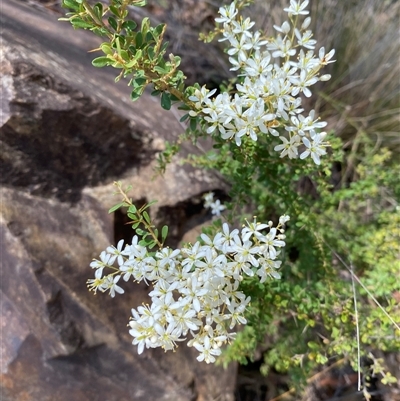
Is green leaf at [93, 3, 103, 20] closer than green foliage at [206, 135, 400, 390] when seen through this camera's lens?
Yes

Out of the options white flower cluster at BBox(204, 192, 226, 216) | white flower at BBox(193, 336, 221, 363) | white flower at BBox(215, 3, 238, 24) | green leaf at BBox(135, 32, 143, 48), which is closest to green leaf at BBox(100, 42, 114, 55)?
green leaf at BBox(135, 32, 143, 48)

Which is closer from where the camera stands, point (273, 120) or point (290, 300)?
point (273, 120)

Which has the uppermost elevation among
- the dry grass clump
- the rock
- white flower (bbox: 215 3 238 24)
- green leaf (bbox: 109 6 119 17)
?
white flower (bbox: 215 3 238 24)

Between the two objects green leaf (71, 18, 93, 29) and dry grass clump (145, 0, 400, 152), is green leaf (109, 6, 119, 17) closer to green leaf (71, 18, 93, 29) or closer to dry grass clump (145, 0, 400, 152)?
green leaf (71, 18, 93, 29)

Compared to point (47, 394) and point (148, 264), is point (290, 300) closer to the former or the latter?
point (148, 264)

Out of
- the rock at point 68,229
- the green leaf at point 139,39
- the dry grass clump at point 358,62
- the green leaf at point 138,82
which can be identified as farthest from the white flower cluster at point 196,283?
the dry grass clump at point 358,62

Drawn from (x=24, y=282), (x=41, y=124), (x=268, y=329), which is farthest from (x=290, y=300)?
(x=41, y=124)
